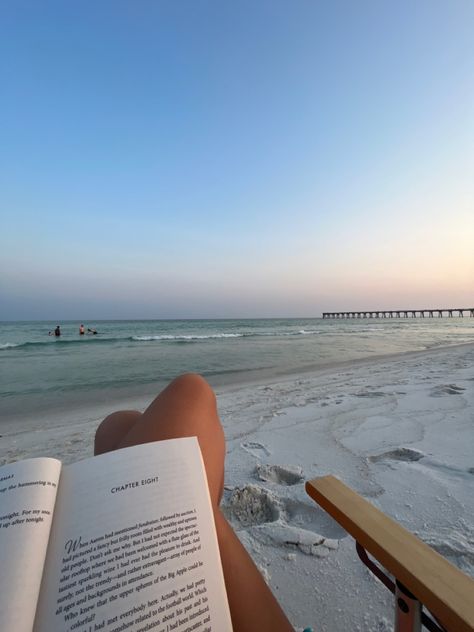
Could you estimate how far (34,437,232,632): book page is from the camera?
1.66 ft

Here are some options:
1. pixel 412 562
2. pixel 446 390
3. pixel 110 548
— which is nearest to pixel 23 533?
pixel 110 548

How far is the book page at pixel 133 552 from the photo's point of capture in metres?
0.51

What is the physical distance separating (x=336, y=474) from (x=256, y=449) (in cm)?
61

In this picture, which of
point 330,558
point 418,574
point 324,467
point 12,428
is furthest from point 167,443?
point 12,428

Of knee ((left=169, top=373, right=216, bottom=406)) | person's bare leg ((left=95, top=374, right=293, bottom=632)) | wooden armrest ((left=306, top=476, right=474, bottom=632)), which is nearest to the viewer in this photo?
wooden armrest ((left=306, top=476, right=474, bottom=632))

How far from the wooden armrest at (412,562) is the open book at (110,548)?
0.94 ft

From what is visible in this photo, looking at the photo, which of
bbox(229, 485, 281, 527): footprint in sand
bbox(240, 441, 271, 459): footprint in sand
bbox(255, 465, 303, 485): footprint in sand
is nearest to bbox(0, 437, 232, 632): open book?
bbox(229, 485, 281, 527): footprint in sand

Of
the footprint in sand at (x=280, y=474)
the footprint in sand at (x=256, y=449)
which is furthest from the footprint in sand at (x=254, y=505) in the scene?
the footprint in sand at (x=256, y=449)

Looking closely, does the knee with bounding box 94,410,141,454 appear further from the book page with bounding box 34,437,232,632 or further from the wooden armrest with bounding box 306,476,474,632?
the wooden armrest with bounding box 306,476,474,632

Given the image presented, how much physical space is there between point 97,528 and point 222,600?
277 mm

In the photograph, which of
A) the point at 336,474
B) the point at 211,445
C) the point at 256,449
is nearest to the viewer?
the point at 211,445

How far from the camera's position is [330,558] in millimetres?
1138

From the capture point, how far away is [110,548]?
22.9 inches

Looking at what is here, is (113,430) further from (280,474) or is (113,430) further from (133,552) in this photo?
(280,474)
